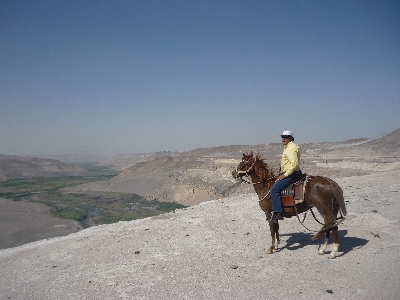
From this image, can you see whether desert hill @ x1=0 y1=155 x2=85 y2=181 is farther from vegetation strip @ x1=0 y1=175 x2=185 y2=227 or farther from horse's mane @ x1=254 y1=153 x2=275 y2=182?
horse's mane @ x1=254 y1=153 x2=275 y2=182

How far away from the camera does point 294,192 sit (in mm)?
7812

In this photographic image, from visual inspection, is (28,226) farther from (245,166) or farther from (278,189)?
(278,189)

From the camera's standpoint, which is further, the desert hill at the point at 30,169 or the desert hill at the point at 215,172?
the desert hill at the point at 30,169

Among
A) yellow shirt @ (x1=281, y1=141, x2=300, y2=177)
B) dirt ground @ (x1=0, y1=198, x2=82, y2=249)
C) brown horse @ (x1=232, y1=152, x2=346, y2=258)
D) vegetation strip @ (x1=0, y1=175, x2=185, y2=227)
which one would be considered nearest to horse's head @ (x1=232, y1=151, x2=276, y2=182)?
brown horse @ (x1=232, y1=152, x2=346, y2=258)

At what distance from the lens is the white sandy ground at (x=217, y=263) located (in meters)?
6.17

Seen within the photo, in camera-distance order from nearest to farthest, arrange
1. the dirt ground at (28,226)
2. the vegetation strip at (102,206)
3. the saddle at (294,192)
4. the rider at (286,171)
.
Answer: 1. the rider at (286,171)
2. the saddle at (294,192)
3. the dirt ground at (28,226)
4. the vegetation strip at (102,206)

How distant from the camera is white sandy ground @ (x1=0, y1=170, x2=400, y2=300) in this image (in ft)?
20.2

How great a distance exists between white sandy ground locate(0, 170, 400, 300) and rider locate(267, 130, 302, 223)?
129 centimetres

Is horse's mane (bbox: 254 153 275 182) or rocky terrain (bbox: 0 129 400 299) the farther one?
Answer: horse's mane (bbox: 254 153 275 182)

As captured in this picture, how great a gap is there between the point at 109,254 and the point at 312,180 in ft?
22.2

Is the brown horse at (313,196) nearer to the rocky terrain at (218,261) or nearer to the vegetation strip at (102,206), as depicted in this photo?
the rocky terrain at (218,261)

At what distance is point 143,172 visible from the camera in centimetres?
6662

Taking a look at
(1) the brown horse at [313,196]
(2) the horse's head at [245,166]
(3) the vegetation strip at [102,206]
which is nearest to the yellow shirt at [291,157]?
(1) the brown horse at [313,196]

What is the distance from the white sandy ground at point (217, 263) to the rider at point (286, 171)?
4.24 feet
